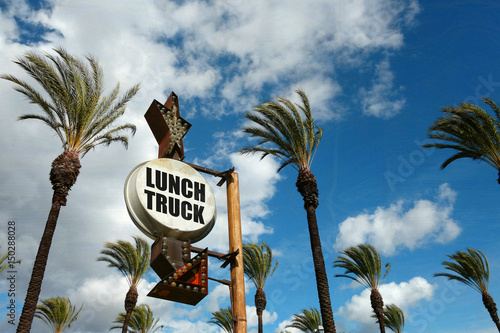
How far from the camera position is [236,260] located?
5.70 m

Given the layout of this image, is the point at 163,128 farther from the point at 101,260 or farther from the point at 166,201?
the point at 101,260

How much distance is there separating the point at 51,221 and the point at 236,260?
1178 centimetres

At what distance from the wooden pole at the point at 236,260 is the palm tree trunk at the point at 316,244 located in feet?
37.9

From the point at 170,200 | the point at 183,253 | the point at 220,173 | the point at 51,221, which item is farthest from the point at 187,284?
the point at 51,221

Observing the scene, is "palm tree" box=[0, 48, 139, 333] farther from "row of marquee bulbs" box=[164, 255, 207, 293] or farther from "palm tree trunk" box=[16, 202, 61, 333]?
"row of marquee bulbs" box=[164, 255, 207, 293]

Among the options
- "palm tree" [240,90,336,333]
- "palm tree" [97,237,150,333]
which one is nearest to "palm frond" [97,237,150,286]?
"palm tree" [97,237,150,333]

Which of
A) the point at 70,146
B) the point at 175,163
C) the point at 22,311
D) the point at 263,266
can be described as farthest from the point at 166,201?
the point at 263,266

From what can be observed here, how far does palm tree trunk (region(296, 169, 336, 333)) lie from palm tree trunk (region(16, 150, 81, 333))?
1005 cm

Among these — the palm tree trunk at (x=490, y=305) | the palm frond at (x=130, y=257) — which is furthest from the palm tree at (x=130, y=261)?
the palm tree trunk at (x=490, y=305)

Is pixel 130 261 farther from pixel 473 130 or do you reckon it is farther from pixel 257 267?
pixel 473 130

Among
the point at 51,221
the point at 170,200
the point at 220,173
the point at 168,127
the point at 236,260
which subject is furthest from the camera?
the point at 51,221

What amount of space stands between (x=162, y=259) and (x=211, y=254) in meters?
0.83

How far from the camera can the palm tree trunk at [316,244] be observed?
1642cm

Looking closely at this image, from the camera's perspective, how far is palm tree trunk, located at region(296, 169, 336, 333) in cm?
1642
